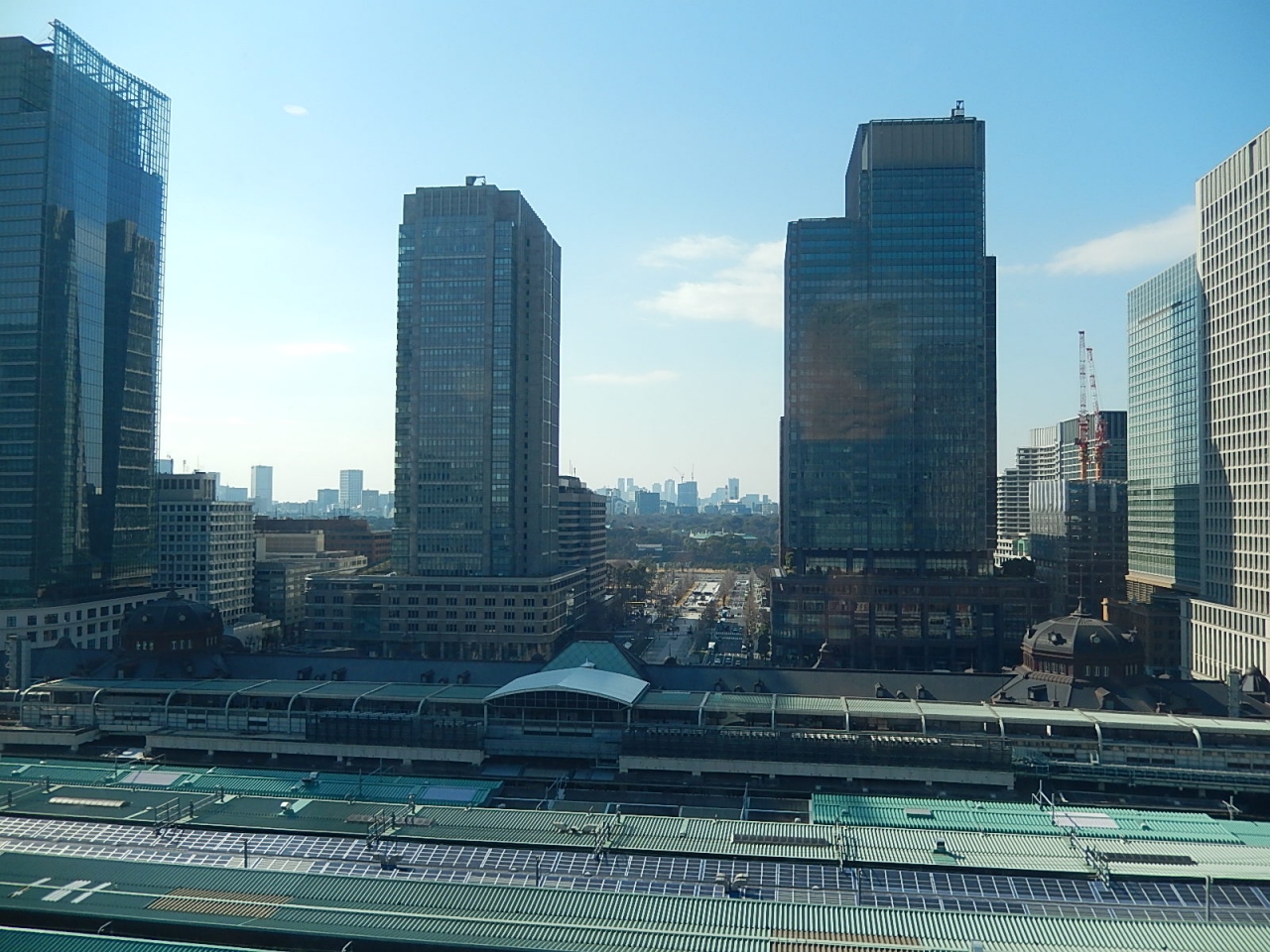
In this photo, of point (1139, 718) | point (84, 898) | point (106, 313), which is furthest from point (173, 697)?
point (1139, 718)

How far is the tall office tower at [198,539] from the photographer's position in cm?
12400

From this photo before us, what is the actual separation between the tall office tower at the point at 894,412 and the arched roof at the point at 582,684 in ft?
152

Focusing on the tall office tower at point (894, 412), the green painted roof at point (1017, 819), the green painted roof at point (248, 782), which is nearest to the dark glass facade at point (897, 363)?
the tall office tower at point (894, 412)

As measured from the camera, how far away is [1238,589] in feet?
287

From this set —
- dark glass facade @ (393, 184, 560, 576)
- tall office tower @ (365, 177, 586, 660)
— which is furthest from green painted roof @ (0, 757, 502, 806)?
dark glass facade @ (393, 184, 560, 576)

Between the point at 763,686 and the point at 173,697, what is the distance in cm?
4265

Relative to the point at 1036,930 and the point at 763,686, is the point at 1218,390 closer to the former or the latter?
the point at 763,686

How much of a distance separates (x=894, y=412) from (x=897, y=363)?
5739mm

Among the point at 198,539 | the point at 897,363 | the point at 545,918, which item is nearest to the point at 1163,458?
the point at 897,363

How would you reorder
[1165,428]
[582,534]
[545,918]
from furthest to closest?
[582,534]
[1165,428]
[545,918]

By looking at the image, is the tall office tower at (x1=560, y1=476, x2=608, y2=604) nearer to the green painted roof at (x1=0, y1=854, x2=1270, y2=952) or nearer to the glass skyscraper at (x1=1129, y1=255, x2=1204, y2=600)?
the glass skyscraper at (x1=1129, y1=255, x2=1204, y2=600)

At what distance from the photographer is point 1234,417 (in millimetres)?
89562

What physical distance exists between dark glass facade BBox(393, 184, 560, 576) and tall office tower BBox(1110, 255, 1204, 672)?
73.1 meters

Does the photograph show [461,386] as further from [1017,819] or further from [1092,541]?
[1092,541]
